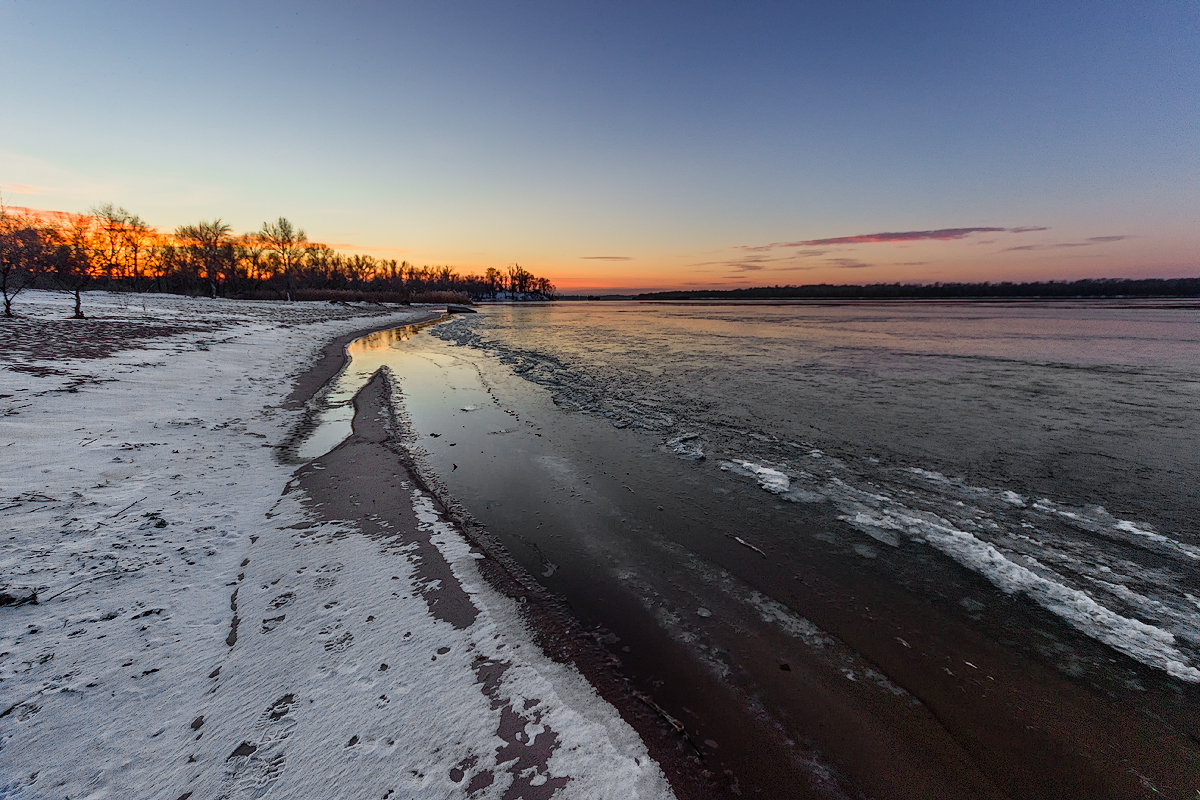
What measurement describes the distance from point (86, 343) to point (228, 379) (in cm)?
649

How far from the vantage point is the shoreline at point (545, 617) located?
2498 millimetres

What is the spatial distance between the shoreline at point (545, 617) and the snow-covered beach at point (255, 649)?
0.33 feet

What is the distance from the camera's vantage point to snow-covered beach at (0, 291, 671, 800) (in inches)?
89.1

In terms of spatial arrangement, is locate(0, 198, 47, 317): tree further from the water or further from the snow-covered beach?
the water

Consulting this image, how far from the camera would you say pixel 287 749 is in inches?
92.9

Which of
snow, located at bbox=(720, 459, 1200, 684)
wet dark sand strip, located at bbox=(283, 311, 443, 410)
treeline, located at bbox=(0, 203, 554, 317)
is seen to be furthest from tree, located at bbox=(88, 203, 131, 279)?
snow, located at bbox=(720, 459, 1200, 684)

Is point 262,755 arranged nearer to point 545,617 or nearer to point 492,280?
point 545,617

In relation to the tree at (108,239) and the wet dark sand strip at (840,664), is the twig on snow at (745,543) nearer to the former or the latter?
the wet dark sand strip at (840,664)

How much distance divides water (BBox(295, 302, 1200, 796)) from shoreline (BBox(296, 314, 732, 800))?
0.13 metres

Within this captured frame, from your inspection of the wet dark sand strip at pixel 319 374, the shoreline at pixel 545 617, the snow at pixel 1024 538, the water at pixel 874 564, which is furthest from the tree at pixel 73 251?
the snow at pixel 1024 538

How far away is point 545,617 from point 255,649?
2104 mm

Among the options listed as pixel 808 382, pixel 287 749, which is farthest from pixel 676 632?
pixel 808 382

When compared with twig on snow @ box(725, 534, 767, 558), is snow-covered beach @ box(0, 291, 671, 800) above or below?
above

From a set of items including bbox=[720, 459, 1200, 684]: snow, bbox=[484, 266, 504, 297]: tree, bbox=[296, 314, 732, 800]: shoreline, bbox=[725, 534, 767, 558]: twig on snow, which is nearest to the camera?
bbox=[296, 314, 732, 800]: shoreline
